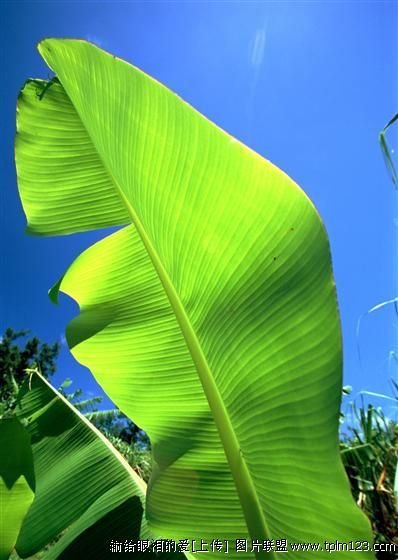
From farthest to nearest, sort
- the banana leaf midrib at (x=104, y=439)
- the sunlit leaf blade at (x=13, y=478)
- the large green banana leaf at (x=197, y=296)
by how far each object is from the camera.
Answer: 1. the banana leaf midrib at (x=104, y=439)
2. the sunlit leaf blade at (x=13, y=478)
3. the large green banana leaf at (x=197, y=296)

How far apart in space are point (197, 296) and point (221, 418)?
0.66 ft

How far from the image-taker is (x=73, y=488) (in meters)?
1.17

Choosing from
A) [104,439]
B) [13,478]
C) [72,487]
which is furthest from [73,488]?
[13,478]

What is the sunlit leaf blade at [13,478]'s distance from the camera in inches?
37.9

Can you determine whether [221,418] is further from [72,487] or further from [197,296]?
[72,487]

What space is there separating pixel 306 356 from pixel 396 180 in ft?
1.29

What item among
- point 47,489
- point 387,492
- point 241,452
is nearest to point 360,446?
point 387,492

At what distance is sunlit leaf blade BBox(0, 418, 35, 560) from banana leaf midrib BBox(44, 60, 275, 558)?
413mm

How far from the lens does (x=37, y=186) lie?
929 mm

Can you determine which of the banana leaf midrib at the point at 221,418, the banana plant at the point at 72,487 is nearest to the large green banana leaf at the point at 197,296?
the banana leaf midrib at the point at 221,418

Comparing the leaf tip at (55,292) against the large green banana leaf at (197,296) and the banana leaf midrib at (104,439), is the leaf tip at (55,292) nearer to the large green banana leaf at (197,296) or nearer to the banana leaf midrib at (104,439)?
the large green banana leaf at (197,296)

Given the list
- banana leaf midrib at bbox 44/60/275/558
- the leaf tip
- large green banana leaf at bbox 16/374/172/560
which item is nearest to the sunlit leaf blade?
large green banana leaf at bbox 16/374/172/560

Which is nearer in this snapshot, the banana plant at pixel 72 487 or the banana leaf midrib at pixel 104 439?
the banana plant at pixel 72 487

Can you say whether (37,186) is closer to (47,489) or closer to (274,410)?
(274,410)
